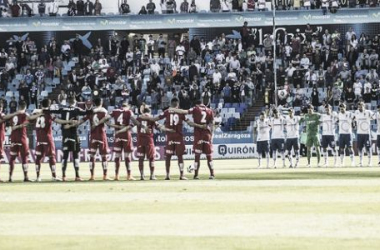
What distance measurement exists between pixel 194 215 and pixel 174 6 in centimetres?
5004

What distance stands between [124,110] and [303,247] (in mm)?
18561

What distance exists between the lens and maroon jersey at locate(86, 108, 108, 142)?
103ft

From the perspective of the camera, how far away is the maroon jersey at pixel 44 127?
3115 centimetres

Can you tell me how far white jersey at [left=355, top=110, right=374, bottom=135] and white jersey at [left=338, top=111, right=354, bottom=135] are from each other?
36 cm

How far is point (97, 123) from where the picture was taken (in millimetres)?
31484

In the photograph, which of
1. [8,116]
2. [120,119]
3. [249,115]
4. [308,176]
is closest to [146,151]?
[120,119]

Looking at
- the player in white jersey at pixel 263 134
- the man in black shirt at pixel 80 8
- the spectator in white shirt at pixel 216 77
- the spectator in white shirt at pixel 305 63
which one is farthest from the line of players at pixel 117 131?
the man in black shirt at pixel 80 8

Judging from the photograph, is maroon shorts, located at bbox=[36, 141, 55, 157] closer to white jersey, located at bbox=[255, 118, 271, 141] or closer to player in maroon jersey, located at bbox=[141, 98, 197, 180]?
player in maroon jersey, located at bbox=[141, 98, 197, 180]

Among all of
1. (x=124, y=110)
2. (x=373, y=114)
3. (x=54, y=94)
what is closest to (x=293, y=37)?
(x=54, y=94)

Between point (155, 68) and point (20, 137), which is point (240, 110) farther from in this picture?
point (20, 137)

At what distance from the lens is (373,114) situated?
4081 centimetres

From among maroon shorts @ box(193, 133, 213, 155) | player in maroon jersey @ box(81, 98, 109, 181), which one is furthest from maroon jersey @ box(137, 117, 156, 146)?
maroon shorts @ box(193, 133, 213, 155)

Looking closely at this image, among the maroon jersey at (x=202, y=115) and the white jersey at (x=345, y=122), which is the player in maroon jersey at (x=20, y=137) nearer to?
the maroon jersey at (x=202, y=115)

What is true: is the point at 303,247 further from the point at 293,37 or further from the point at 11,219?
the point at 293,37
